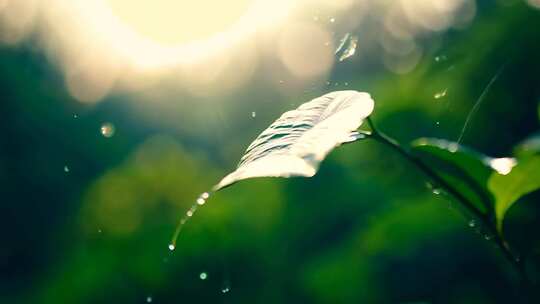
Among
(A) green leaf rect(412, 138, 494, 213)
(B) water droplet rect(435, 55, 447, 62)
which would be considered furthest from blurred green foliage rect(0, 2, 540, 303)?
(A) green leaf rect(412, 138, 494, 213)

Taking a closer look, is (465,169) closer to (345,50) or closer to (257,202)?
(345,50)

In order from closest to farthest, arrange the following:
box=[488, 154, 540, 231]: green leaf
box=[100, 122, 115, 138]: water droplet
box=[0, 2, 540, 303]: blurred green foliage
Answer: box=[488, 154, 540, 231]: green leaf, box=[0, 2, 540, 303]: blurred green foliage, box=[100, 122, 115, 138]: water droplet

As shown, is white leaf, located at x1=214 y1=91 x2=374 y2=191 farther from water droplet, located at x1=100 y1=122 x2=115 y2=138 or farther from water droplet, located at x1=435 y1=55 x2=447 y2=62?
water droplet, located at x1=100 y1=122 x2=115 y2=138

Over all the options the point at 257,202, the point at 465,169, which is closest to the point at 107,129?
the point at 257,202

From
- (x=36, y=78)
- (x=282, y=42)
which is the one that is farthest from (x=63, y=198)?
(x=282, y=42)

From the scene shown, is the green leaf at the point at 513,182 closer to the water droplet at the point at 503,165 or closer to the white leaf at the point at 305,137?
the water droplet at the point at 503,165
